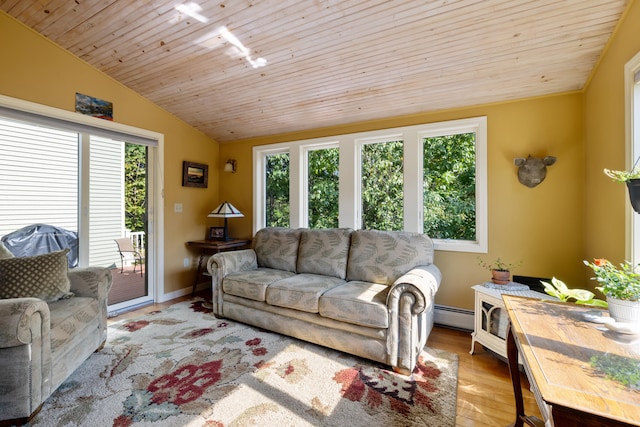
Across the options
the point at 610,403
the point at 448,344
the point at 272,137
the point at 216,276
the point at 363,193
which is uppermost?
the point at 272,137

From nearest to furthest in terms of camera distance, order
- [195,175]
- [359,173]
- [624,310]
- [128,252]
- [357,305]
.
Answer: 1. [624,310]
2. [357,305]
3. [359,173]
4. [128,252]
5. [195,175]

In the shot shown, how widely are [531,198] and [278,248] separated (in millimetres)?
2554

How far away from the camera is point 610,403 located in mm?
656

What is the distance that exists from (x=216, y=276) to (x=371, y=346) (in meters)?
1.73

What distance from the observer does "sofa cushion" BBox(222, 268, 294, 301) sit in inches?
103

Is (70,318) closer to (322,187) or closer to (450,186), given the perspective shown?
(322,187)

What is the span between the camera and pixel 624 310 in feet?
3.40

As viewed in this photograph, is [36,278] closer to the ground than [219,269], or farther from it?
farther from it

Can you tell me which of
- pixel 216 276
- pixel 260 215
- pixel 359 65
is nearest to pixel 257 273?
pixel 216 276

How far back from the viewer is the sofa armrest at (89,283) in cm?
213

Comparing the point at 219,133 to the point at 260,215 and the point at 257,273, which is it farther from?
the point at 257,273

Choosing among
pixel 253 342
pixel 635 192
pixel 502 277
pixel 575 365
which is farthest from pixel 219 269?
pixel 635 192

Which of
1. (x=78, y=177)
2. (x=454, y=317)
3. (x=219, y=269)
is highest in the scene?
(x=78, y=177)

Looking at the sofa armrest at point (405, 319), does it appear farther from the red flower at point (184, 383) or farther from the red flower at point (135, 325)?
the red flower at point (135, 325)
